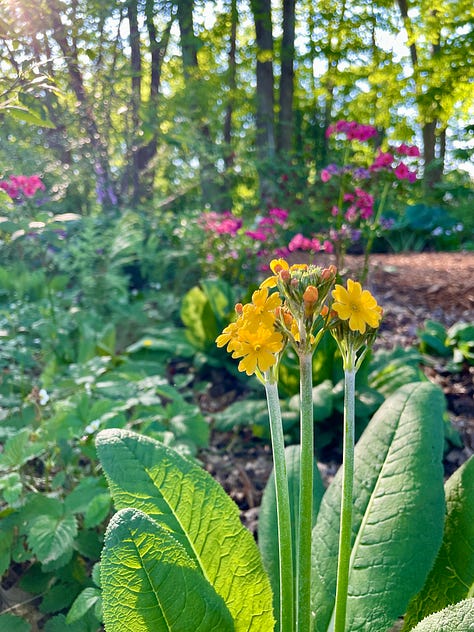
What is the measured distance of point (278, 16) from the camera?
35.8ft

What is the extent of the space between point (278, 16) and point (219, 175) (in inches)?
250

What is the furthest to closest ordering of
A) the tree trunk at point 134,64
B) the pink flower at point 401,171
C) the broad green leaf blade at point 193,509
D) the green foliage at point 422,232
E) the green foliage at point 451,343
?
the green foliage at point 422,232 < the tree trunk at point 134,64 < the pink flower at point 401,171 < the green foliage at point 451,343 < the broad green leaf blade at point 193,509

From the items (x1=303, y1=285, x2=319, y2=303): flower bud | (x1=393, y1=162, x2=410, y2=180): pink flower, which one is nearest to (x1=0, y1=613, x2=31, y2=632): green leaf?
(x1=303, y1=285, x2=319, y2=303): flower bud

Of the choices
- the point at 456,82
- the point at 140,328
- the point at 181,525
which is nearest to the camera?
the point at 181,525

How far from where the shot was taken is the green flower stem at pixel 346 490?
862 mm

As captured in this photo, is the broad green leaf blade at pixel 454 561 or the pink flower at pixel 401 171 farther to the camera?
the pink flower at pixel 401 171

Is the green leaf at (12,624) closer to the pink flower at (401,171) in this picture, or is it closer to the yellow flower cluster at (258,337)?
the yellow flower cluster at (258,337)

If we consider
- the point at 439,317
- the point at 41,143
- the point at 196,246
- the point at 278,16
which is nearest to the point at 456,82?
the point at 439,317

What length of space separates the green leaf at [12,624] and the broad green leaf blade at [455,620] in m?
0.91

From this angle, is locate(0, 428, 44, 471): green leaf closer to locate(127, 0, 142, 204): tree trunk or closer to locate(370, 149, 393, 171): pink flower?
locate(127, 0, 142, 204): tree trunk

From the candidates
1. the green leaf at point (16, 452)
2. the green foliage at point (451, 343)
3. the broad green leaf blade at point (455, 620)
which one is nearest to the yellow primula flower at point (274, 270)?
the broad green leaf blade at point (455, 620)

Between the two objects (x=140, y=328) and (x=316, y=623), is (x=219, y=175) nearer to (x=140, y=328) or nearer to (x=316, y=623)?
(x=140, y=328)

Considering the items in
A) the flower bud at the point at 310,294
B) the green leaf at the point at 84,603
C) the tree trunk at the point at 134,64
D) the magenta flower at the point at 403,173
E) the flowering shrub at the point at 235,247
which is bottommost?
the green leaf at the point at 84,603

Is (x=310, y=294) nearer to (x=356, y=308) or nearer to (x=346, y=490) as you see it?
(x=356, y=308)
